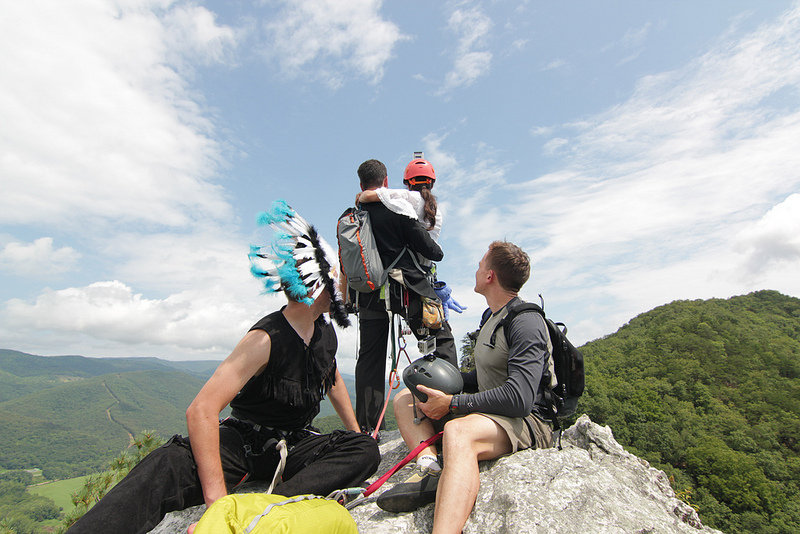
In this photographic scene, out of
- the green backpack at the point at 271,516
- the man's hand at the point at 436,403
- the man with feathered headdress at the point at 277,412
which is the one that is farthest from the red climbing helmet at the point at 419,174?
the green backpack at the point at 271,516

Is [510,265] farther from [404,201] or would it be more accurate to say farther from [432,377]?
[404,201]

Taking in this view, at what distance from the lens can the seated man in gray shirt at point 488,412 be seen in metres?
2.92

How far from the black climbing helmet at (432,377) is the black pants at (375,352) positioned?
1.06 m

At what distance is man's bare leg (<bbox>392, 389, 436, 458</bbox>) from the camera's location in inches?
152

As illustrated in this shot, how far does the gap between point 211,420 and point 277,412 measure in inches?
26.1

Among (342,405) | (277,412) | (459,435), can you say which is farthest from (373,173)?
(459,435)

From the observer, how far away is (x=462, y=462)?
2963 mm

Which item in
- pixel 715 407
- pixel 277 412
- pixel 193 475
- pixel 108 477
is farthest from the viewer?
pixel 715 407

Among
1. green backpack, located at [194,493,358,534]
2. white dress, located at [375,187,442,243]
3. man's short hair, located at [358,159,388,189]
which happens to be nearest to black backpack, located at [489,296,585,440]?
white dress, located at [375,187,442,243]

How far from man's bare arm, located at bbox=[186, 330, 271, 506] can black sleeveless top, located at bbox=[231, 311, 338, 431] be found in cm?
29

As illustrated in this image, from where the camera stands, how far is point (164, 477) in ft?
9.02

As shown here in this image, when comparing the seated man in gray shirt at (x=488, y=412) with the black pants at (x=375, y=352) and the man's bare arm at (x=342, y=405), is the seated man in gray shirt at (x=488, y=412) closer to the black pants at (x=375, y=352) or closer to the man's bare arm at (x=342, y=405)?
the man's bare arm at (x=342, y=405)

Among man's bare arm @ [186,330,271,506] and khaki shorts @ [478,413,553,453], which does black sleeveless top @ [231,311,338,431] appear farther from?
khaki shorts @ [478,413,553,453]

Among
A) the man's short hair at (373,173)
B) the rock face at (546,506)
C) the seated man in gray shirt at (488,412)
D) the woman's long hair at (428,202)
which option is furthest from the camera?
the man's short hair at (373,173)
